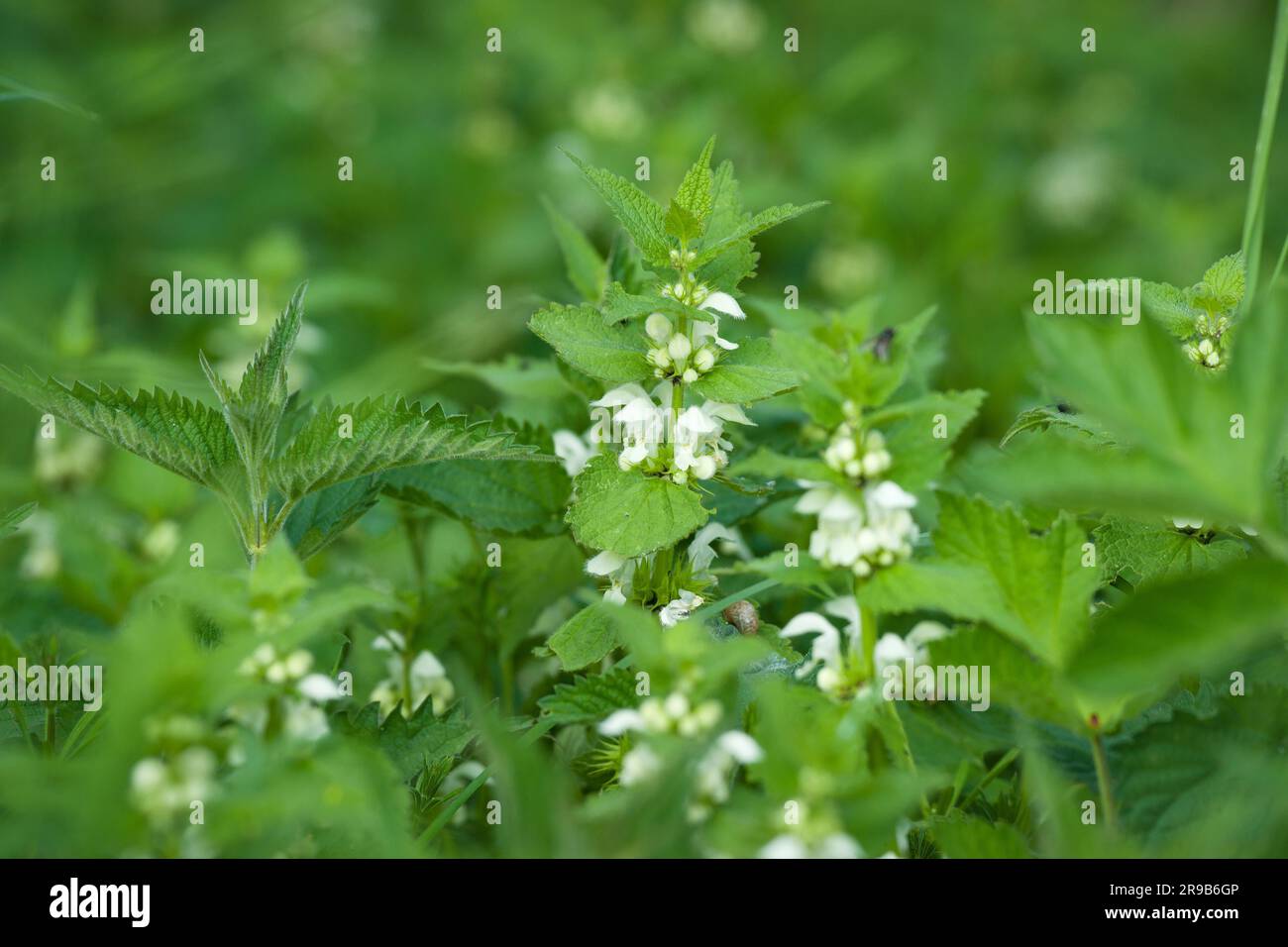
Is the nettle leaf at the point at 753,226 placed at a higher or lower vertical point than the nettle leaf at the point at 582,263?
lower

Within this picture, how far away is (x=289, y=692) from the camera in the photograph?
1199 millimetres

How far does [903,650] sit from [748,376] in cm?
36

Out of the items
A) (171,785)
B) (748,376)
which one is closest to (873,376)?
(748,376)

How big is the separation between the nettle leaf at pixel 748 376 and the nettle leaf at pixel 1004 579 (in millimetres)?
226

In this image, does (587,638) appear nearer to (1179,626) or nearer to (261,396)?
(261,396)

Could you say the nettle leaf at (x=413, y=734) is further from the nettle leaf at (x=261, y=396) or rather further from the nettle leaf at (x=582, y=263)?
the nettle leaf at (x=582, y=263)

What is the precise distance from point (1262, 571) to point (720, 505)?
761 mm

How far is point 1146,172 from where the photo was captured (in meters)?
5.08

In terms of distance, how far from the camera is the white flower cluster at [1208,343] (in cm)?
154

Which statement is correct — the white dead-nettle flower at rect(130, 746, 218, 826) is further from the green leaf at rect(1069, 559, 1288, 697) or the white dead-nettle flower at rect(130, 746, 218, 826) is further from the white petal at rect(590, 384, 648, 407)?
the green leaf at rect(1069, 559, 1288, 697)

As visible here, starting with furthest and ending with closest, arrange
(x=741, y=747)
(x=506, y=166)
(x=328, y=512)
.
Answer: (x=506, y=166) < (x=328, y=512) < (x=741, y=747)

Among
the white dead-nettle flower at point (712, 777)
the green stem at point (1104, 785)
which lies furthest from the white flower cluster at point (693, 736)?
the green stem at point (1104, 785)
